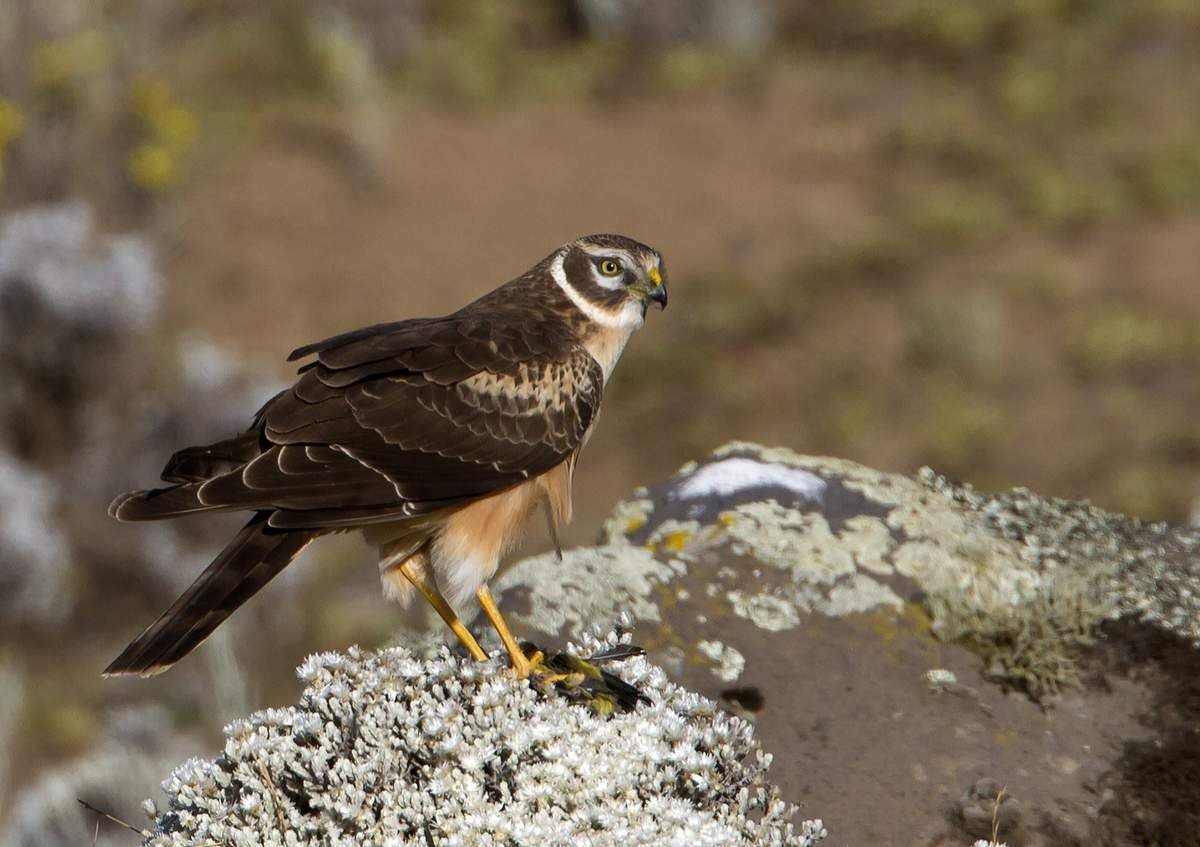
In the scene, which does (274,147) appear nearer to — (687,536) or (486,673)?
(687,536)

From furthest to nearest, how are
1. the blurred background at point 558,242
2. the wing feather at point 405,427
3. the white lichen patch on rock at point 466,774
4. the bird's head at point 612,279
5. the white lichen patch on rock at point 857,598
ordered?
the blurred background at point 558,242 < the bird's head at point 612,279 < the white lichen patch on rock at point 857,598 < the wing feather at point 405,427 < the white lichen patch on rock at point 466,774

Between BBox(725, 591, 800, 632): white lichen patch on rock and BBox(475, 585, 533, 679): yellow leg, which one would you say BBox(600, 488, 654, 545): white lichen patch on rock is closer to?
BBox(725, 591, 800, 632): white lichen patch on rock

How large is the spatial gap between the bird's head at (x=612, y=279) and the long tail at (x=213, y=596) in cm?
163

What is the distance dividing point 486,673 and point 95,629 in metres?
7.54

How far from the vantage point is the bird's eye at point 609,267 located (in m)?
6.25

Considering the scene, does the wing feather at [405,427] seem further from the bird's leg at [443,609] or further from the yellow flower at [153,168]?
the yellow flower at [153,168]

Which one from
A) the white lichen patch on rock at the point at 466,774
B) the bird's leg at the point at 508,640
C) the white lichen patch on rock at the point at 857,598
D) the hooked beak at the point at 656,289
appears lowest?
the white lichen patch on rock at the point at 466,774

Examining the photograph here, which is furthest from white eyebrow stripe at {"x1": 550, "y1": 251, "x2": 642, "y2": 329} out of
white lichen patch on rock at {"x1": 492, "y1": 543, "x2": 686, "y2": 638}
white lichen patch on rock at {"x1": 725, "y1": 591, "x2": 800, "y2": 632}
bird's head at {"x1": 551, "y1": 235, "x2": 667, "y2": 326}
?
white lichen patch on rock at {"x1": 725, "y1": 591, "x2": 800, "y2": 632}

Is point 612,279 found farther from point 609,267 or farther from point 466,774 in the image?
point 466,774

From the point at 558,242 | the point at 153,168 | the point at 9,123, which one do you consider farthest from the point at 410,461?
the point at 558,242

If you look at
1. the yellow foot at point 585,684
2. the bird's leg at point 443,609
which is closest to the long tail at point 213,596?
the bird's leg at point 443,609

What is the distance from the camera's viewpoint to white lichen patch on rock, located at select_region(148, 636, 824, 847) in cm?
415

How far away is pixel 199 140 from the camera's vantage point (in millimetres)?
17625

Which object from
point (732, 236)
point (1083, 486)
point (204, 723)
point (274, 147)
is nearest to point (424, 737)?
point (204, 723)
